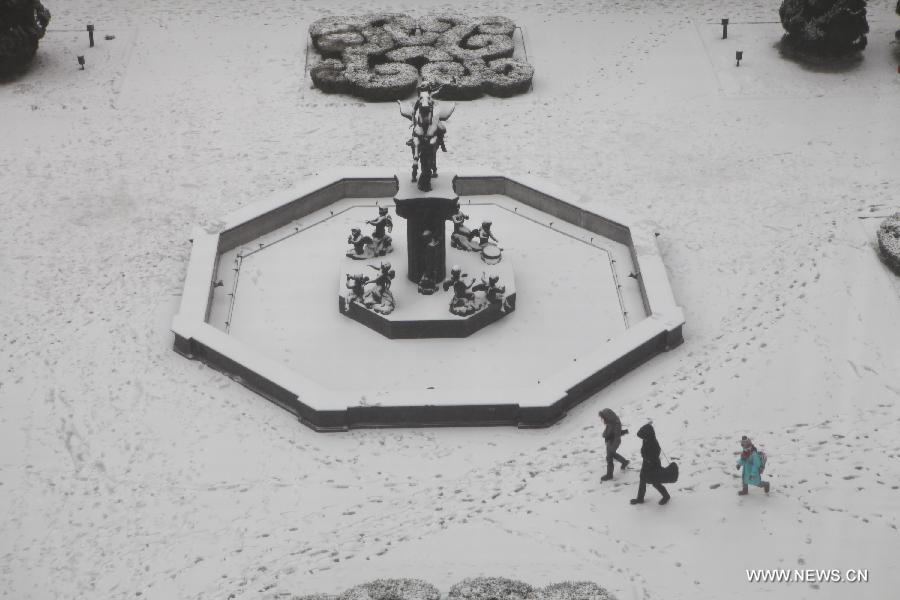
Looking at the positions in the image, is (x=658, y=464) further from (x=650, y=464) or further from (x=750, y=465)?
(x=750, y=465)

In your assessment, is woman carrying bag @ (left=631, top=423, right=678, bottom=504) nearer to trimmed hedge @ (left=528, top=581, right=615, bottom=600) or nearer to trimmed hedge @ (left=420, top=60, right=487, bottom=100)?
trimmed hedge @ (left=528, top=581, right=615, bottom=600)

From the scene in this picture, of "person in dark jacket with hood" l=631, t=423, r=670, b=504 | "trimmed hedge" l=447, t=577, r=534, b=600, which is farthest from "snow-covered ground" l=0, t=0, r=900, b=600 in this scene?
"trimmed hedge" l=447, t=577, r=534, b=600

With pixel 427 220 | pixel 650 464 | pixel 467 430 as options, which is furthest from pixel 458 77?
pixel 650 464

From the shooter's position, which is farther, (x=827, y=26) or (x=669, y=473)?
(x=827, y=26)

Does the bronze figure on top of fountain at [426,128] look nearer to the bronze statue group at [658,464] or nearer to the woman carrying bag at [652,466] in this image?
the bronze statue group at [658,464]

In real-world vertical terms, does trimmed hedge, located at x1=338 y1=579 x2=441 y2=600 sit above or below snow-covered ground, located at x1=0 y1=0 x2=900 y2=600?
below

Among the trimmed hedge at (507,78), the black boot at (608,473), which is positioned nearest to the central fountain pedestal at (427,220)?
the black boot at (608,473)
